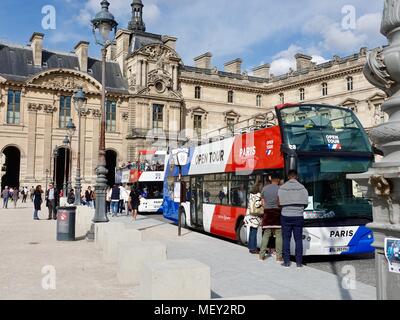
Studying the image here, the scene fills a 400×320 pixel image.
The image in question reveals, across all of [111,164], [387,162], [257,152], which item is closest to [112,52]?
[111,164]

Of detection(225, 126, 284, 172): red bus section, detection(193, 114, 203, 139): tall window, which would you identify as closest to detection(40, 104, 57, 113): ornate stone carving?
detection(193, 114, 203, 139): tall window

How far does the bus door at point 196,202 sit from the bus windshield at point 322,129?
597 cm

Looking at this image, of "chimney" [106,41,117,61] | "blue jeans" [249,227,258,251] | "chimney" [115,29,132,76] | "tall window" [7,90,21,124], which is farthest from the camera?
"chimney" [106,41,117,61]

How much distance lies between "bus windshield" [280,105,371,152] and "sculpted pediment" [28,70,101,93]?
1521 inches

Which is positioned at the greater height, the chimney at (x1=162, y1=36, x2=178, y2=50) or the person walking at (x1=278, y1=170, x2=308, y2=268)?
the chimney at (x1=162, y1=36, x2=178, y2=50)

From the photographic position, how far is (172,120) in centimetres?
5141

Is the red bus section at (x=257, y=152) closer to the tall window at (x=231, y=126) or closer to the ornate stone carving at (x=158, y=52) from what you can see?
the tall window at (x=231, y=126)

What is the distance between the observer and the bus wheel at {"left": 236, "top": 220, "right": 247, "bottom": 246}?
12.9 meters

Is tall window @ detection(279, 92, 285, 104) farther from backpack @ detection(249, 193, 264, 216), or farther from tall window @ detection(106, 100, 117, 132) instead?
backpack @ detection(249, 193, 264, 216)

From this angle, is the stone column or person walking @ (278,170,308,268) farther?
person walking @ (278,170,308,268)

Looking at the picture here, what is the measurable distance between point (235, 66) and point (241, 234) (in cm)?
5090

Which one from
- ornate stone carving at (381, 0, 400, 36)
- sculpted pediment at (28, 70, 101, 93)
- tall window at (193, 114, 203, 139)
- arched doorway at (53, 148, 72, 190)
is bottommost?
ornate stone carving at (381, 0, 400, 36)
